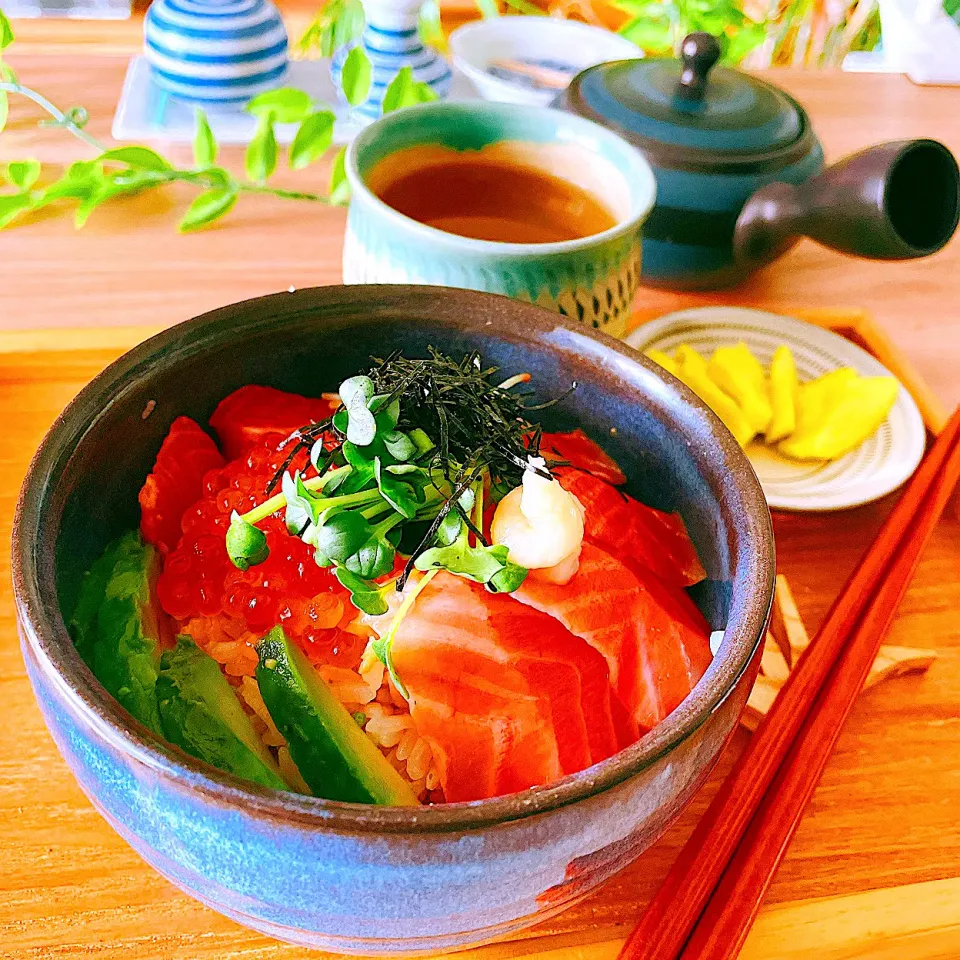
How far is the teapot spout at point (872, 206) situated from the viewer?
0.98m

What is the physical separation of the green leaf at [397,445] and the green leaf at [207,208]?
2.59ft

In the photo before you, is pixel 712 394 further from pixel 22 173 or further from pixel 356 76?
pixel 22 173

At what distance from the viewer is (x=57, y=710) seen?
1.61 ft

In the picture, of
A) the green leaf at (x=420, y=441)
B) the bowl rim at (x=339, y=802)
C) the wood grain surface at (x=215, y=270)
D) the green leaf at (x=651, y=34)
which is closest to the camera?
the bowl rim at (x=339, y=802)

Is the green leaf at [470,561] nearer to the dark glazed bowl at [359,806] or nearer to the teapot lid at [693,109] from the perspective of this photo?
the dark glazed bowl at [359,806]

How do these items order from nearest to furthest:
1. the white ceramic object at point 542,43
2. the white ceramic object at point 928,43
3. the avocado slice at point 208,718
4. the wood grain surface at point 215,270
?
the avocado slice at point 208,718 < the wood grain surface at point 215,270 < the white ceramic object at point 542,43 < the white ceramic object at point 928,43

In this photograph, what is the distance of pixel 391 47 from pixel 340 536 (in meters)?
1.26

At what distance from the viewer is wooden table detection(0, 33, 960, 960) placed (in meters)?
0.62

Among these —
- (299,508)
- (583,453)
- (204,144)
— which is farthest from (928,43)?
(299,508)

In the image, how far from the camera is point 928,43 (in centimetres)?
190

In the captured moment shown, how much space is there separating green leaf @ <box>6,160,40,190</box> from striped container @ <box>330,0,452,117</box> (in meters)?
0.53

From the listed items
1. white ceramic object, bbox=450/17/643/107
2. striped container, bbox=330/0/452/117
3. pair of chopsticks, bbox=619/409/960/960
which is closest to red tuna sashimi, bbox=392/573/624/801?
pair of chopsticks, bbox=619/409/960/960

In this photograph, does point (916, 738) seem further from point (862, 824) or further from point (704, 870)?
point (704, 870)

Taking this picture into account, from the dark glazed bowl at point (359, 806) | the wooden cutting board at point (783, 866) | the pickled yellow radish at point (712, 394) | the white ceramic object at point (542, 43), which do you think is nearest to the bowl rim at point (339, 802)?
the dark glazed bowl at point (359, 806)
